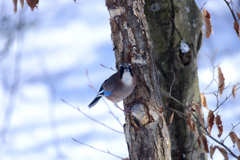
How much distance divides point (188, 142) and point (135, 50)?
1.02 metres

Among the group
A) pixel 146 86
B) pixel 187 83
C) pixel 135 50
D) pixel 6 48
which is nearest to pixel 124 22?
pixel 135 50

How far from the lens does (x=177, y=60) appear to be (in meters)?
2.30

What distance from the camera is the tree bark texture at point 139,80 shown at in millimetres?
1845

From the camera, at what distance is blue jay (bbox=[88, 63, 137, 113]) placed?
1.89 m

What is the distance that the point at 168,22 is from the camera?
2.33 m

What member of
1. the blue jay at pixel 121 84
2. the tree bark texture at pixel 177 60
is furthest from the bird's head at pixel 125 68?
the tree bark texture at pixel 177 60

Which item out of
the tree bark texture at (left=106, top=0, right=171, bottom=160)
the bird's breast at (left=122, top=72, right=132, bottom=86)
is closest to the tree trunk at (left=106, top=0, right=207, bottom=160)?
the tree bark texture at (left=106, top=0, right=171, bottom=160)

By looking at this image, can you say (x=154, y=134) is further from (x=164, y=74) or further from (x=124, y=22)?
(x=124, y=22)

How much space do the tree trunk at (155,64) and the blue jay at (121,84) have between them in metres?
0.08

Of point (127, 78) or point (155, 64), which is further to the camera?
point (155, 64)

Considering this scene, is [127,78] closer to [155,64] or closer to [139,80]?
[139,80]

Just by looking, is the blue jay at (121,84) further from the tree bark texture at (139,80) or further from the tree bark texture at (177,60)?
the tree bark texture at (177,60)

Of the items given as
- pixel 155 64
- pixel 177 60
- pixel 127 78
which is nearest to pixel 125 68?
pixel 127 78

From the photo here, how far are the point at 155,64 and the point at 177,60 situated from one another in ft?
1.13
